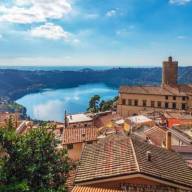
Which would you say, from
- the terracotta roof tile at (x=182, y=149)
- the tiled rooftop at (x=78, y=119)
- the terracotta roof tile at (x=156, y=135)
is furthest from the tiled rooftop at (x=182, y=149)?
the tiled rooftop at (x=78, y=119)

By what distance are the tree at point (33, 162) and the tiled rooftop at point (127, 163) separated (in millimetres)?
1470

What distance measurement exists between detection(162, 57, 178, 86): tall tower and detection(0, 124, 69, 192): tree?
3165 inches

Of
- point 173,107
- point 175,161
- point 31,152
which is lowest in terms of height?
point 173,107

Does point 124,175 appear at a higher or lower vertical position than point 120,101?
higher

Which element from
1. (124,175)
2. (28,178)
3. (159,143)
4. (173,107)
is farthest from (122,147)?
(173,107)

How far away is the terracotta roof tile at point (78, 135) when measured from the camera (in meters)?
33.3

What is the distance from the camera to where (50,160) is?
57.0ft

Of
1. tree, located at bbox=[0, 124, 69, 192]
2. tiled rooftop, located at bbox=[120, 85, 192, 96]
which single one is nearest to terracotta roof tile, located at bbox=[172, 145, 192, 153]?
tree, located at bbox=[0, 124, 69, 192]

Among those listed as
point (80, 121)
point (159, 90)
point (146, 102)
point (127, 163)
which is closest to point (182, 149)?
point (127, 163)

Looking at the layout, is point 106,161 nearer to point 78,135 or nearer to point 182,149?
point 182,149

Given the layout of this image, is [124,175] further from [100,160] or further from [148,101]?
[148,101]

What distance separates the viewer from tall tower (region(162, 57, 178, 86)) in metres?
96.1

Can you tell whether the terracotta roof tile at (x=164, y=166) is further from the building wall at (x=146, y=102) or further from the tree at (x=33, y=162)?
the building wall at (x=146, y=102)

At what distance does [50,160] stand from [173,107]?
68486 millimetres
